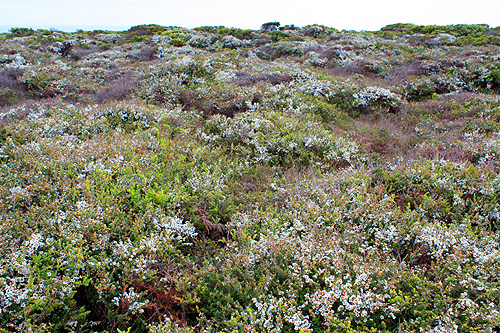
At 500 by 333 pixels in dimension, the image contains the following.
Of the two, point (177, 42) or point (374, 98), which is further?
point (177, 42)

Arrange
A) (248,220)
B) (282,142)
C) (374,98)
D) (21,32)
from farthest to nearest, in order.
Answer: (21,32) < (374,98) < (282,142) < (248,220)

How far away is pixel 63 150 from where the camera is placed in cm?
535

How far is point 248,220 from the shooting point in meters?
4.13

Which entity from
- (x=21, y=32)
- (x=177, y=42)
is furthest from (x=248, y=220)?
(x=21, y=32)

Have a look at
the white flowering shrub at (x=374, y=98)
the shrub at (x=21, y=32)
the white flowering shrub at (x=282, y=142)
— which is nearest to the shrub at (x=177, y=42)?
the white flowering shrub at (x=374, y=98)

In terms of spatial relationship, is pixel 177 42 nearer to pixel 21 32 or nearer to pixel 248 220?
pixel 21 32

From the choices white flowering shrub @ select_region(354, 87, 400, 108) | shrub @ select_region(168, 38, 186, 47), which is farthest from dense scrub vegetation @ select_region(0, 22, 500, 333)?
shrub @ select_region(168, 38, 186, 47)

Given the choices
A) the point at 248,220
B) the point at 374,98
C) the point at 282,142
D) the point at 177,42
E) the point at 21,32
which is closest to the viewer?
the point at 248,220

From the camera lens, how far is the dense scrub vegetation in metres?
2.86

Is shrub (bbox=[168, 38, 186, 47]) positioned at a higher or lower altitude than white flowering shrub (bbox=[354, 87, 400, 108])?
higher

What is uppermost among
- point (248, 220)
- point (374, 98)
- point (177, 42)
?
point (177, 42)

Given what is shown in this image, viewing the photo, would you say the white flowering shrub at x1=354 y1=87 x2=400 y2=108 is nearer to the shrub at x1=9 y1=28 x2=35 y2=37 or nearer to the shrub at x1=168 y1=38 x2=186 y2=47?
the shrub at x1=168 y1=38 x2=186 y2=47

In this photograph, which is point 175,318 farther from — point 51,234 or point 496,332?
point 496,332

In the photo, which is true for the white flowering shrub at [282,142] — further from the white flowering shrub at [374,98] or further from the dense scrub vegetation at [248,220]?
the white flowering shrub at [374,98]
